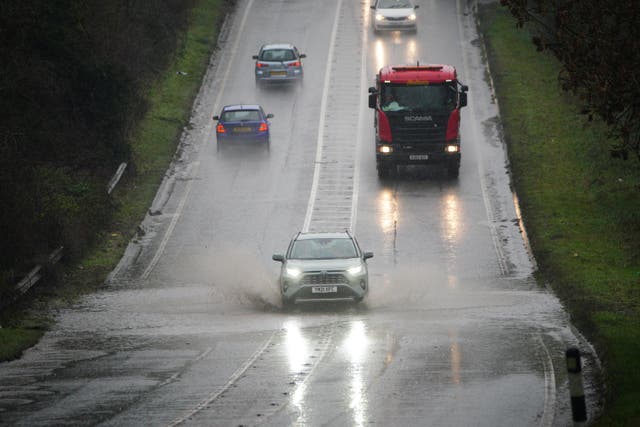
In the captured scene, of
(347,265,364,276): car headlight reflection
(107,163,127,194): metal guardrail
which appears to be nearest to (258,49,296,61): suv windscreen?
(107,163,127,194): metal guardrail

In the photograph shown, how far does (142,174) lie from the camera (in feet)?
135

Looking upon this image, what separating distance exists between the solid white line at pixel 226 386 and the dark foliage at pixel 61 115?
8.75 metres

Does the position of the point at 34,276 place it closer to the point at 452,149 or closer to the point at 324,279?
the point at 324,279

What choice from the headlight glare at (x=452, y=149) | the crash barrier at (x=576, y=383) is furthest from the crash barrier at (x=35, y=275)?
the crash barrier at (x=576, y=383)

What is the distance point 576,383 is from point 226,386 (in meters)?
5.74

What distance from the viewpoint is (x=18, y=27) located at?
3569 cm

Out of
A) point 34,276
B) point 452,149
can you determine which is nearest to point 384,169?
point 452,149

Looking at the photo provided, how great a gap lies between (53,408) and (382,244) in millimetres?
18243

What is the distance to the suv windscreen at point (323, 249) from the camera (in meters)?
26.0

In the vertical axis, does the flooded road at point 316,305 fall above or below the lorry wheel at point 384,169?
below

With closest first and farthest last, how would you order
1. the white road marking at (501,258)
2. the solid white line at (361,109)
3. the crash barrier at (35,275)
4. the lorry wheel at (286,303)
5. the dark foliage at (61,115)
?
1. the white road marking at (501,258)
2. the lorry wheel at (286,303)
3. the crash barrier at (35,275)
4. the dark foliage at (61,115)
5. the solid white line at (361,109)

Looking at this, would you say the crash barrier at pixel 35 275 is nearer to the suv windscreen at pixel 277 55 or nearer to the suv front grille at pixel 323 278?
the suv front grille at pixel 323 278

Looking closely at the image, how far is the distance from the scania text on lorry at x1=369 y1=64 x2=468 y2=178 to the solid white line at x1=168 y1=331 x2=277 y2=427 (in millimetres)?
17879

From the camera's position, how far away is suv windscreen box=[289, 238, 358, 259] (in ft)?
85.5
